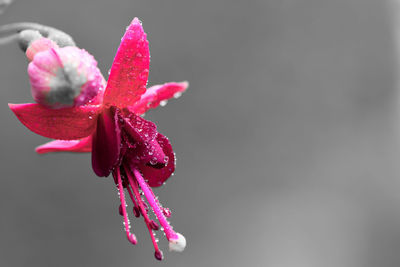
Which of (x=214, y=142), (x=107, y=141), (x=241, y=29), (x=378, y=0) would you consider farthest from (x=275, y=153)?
(x=107, y=141)

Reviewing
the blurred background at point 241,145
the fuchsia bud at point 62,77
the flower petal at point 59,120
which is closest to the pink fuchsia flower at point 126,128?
the flower petal at point 59,120

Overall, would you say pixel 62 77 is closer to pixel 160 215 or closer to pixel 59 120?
pixel 59 120

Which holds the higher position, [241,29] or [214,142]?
[241,29]

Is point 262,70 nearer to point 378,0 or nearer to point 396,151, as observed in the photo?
point 396,151

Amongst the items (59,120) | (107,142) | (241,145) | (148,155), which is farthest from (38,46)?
(241,145)

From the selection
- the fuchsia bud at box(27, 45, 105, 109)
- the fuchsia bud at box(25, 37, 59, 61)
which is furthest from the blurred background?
the fuchsia bud at box(27, 45, 105, 109)

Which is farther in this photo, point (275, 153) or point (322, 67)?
point (322, 67)

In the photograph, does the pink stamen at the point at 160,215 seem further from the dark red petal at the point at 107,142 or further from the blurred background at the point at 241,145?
the blurred background at the point at 241,145
